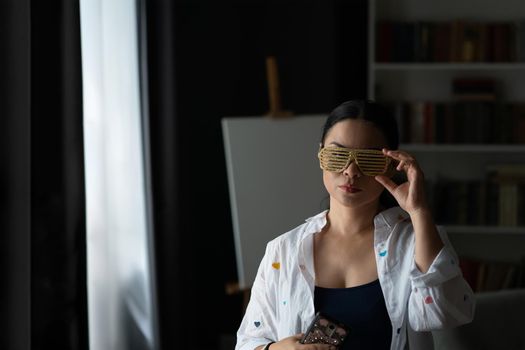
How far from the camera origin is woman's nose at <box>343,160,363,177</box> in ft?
4.89

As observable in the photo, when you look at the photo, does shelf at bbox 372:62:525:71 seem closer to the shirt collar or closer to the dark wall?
the dark wall

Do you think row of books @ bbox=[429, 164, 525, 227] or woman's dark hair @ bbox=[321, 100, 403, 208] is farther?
row of books @ bbox=[429, 164, 525, 227]

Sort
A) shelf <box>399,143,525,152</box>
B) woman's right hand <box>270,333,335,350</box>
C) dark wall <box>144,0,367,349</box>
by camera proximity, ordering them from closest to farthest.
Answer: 1. woman's right hand <box>270,333,335,350</box>
2. dark wall <box>144,0,367,349</box>
3. shelf <box>399,143,525,152</box>

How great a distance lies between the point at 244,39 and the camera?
4059 millimetres

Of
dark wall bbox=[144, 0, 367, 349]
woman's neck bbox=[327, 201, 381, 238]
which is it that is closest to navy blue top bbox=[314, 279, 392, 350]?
woman's neck bbox=[327, 201, 381, 238]

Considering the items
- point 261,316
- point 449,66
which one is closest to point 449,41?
point 449,66

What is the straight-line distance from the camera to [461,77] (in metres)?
4.21

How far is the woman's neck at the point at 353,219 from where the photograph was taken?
5.15 feet

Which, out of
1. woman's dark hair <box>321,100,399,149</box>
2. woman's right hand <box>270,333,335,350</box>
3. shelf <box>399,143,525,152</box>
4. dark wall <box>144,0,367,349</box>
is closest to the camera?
woman's right hand <box>270,333,335,350</box>

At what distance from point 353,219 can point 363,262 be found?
0.29 ft

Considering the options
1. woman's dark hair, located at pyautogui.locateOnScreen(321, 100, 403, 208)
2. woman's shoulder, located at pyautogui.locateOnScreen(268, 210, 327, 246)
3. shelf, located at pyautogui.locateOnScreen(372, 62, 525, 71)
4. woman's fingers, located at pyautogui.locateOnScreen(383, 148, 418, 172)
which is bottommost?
woman's shoulder, located at pyautogui.locateOnScreen(268, 210, 327, 246)

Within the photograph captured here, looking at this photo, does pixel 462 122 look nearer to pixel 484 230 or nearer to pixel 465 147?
pixel 465 147

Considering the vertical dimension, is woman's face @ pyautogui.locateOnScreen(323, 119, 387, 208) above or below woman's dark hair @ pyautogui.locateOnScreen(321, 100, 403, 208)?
below

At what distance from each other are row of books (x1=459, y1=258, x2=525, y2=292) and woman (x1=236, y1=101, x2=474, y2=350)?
8.31 ft
